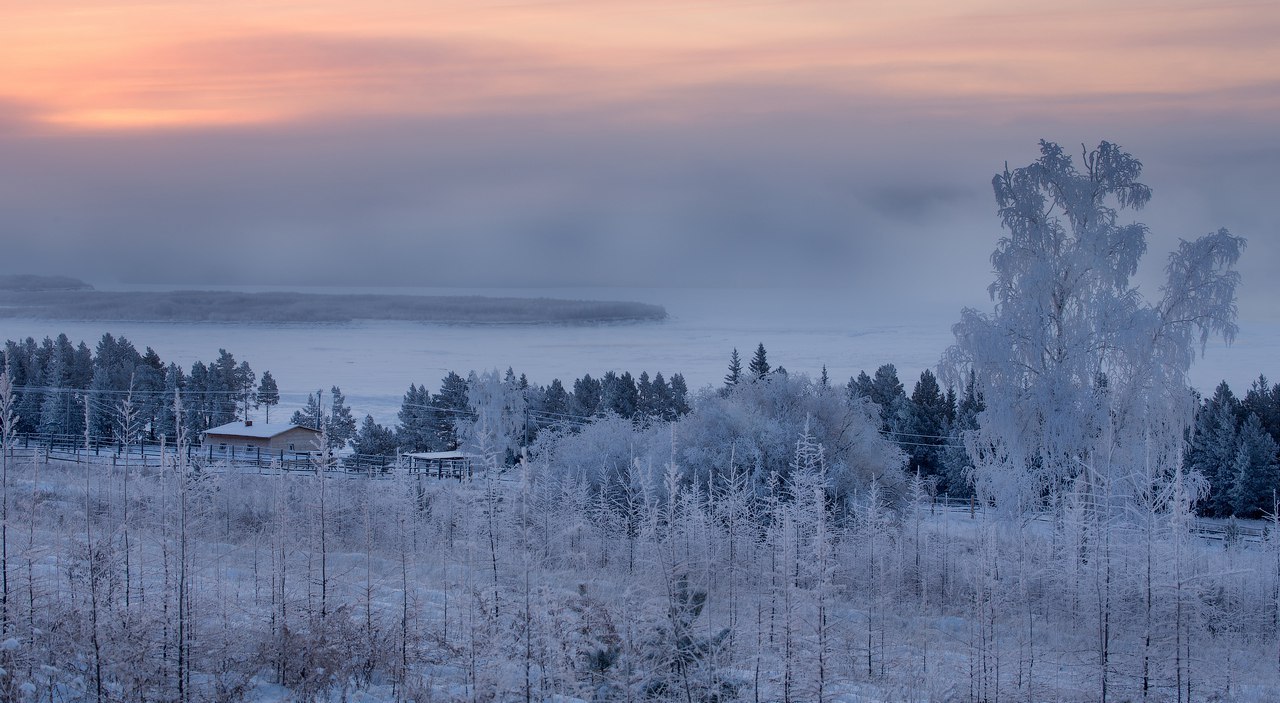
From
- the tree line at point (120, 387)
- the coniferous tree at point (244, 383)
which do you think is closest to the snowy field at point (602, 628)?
the tree line at point (120, 387)

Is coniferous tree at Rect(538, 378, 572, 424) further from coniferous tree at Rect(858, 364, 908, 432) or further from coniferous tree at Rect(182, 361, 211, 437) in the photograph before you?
coniferous tree at Rect(182, 361, 211, 437)

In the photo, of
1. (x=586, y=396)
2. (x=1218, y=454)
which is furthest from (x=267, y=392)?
(x=1218, y=454)

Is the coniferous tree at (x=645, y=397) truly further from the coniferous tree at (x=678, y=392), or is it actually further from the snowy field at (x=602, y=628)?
the snowy field at (x=602, y=628)

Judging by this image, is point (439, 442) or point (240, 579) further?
point (439, 442)

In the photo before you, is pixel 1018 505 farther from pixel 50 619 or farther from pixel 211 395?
pixel 211 395

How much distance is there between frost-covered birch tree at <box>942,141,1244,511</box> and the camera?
20.5m

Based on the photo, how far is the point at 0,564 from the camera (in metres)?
11.9

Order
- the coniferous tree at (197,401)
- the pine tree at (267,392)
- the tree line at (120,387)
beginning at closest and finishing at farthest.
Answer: the tree line at (120,387) → the coniferous tree at (197,401) → the pine tree at (267,392)

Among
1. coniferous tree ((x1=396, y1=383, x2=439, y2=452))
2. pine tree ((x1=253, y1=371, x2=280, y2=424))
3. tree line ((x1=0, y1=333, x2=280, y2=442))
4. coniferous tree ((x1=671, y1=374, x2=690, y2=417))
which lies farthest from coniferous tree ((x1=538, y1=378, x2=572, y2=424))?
pine tree ((x1=253, y1=371, x2=280, y2=424))

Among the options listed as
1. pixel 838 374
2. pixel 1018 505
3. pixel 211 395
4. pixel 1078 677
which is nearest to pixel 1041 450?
pixel 1018 505

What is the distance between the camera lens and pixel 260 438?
44781mm

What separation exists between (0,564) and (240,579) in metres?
6.18

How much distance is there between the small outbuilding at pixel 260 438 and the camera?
146 feet

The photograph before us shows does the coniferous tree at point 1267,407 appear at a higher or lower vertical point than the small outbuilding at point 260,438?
higher
